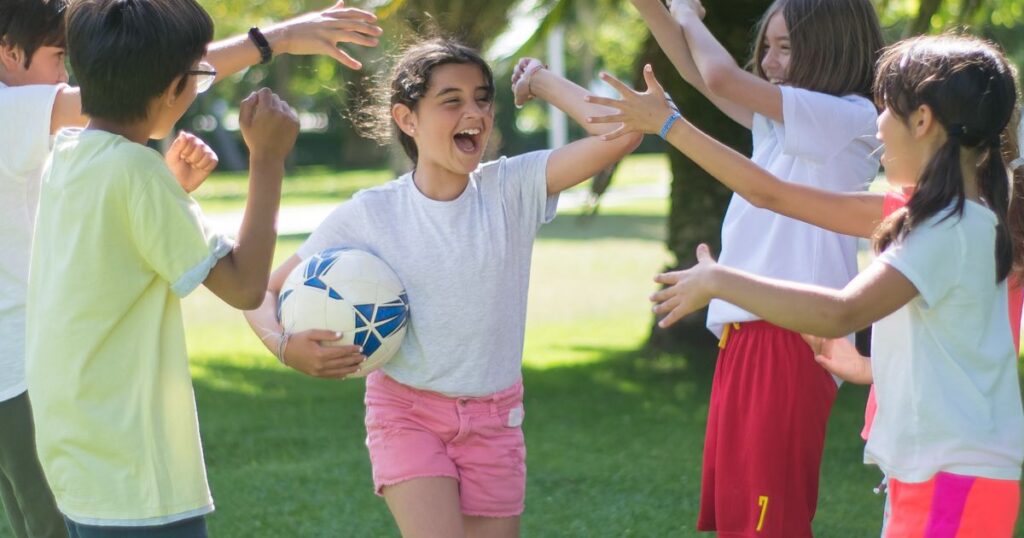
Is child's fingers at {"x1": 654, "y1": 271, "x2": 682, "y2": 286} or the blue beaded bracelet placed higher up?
the blue beaded bracelet

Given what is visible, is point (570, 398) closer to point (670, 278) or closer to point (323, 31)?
point (323, 31)

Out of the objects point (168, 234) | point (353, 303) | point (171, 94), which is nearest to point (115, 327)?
point (168, 234)

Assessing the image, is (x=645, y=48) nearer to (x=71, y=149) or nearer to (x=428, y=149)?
(x=428, y=149)

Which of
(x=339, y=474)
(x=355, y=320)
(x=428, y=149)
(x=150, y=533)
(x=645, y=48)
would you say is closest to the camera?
(x=150, y=533)

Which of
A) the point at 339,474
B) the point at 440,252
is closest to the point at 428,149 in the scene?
the point at 440,252

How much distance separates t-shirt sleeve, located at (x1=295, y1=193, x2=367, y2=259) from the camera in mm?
4176

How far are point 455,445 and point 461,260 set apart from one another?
1.79ft

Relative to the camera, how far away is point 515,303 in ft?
13.4

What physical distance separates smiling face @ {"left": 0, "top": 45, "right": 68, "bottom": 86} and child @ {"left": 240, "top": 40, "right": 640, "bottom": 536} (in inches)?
38.6

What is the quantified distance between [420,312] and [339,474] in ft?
11.1

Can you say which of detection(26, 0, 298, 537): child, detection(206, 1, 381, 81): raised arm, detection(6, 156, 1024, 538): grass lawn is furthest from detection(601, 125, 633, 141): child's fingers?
detection(6, 156, 1024, 538): grass lawn

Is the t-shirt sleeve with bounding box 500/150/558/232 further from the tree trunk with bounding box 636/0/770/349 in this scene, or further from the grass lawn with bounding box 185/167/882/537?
the tree trunk with bounding box 636/0/770/349

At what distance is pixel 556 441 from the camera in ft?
26.3

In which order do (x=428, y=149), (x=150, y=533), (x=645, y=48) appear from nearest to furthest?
(x=150, y=533)
(x=428, y=149)
(x=645, y=48)
